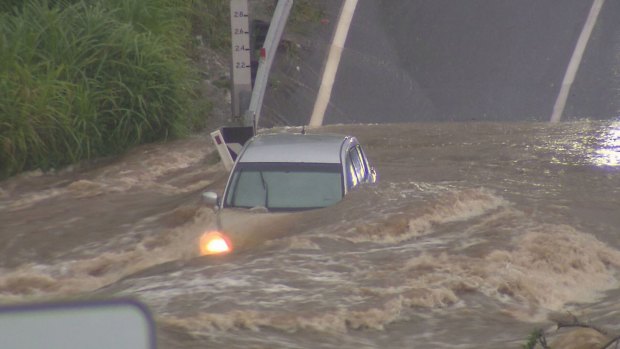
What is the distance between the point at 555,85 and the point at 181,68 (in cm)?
815

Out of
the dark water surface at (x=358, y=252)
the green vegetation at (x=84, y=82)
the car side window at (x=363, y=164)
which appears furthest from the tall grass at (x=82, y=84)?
the car side window at (x=363, y=164)

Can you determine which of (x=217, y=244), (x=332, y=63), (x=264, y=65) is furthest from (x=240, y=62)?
(x=217, y=244)

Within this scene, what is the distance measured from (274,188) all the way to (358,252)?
915 mm

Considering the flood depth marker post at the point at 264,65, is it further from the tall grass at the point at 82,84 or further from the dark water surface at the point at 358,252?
the tall grass at the point at 82,84

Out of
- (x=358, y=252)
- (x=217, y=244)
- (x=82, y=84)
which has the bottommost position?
(x=358, y=252)

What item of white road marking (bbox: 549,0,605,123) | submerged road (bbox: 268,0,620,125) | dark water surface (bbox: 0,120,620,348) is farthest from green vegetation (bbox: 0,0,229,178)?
white road marking (bbox: 549,0,605,123)

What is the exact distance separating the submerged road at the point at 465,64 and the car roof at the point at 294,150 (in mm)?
7640

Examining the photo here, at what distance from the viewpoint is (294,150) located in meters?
A: 9.16

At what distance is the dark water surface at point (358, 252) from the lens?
21.5 feet

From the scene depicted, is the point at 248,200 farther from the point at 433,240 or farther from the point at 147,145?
the point at 147,145

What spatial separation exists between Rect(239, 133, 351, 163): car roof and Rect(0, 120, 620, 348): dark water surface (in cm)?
50

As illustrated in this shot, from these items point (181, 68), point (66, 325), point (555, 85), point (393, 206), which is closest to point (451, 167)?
point (393, 206)

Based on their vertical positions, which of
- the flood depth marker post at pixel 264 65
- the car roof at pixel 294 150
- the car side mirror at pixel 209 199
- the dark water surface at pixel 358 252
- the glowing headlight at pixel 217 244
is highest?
the flood depth marker post at pixel 264 65

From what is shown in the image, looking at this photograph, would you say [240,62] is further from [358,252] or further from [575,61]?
[575,61]
